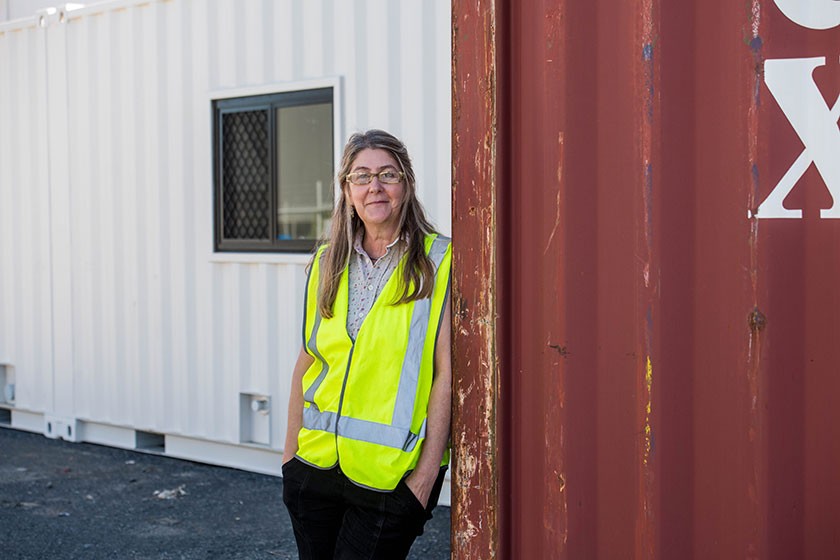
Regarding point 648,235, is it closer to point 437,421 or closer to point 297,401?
point 437,421

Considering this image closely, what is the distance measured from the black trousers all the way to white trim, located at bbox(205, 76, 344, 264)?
3.18 metres

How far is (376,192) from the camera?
10.6 ft

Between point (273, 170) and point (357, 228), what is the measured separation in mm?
3861

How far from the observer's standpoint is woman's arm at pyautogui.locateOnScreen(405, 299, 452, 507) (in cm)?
312

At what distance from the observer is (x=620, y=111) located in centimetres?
264

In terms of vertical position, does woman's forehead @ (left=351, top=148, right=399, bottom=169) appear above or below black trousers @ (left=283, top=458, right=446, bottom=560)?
above

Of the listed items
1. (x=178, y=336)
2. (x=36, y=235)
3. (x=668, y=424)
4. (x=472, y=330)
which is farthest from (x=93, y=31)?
(x=668, y=424)

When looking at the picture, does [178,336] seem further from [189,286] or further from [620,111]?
[620,111]

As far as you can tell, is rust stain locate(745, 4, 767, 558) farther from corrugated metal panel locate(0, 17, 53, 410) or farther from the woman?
corrugated metal panel locate(0, 17, 53, 410)

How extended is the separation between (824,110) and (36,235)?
24.4 ft

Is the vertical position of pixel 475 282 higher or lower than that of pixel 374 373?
higher

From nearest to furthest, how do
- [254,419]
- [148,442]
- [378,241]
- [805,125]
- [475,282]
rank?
[805,125]
[475,282]
[378,241]
[254,419]
[148,442]

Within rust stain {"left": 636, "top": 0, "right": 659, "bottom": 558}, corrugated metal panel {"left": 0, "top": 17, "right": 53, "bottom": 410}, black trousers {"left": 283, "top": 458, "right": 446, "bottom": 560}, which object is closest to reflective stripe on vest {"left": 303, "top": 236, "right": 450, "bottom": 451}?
black trousers {"left": 283, "top": 458, "right": 446, "bottom": 560}

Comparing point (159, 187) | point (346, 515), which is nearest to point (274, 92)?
point (159, 187)
